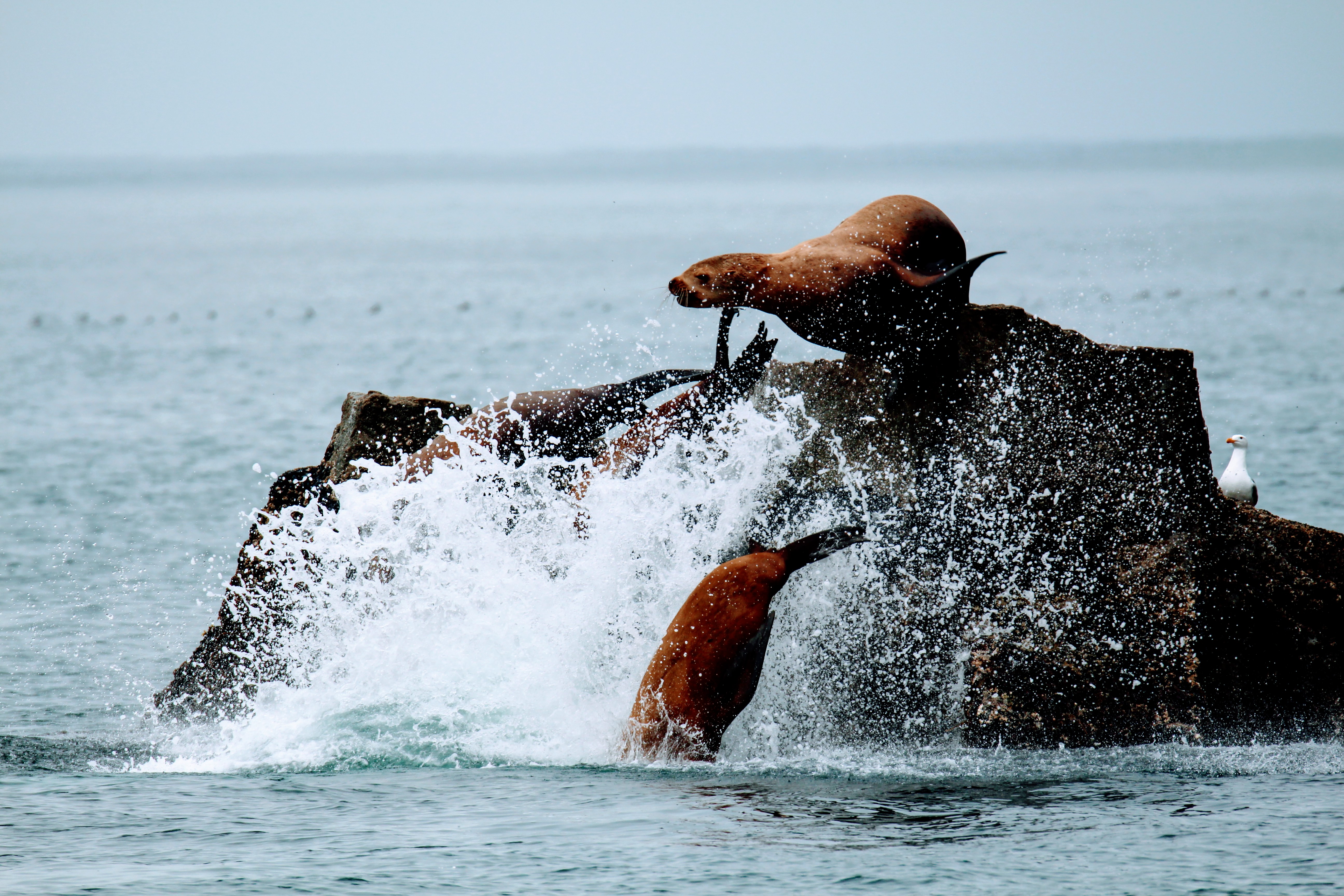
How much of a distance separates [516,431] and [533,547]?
73 cm

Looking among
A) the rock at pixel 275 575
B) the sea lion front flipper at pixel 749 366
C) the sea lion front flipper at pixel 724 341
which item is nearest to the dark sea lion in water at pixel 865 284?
the sea lion front flipper at pixel 724 341

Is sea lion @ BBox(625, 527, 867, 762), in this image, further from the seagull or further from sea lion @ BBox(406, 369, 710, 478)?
the seagull

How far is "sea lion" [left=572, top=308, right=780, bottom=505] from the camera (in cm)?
914

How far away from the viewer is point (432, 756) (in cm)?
803

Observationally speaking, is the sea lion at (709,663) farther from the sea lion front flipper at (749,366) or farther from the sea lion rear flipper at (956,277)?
→ the sea lion rear flipper at (956,277)

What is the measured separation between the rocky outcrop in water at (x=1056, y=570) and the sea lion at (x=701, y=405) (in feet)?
2.06

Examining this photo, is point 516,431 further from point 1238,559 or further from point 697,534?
point 1238,559

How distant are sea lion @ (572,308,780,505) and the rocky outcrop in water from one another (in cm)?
63

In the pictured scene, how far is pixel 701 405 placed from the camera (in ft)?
30.1

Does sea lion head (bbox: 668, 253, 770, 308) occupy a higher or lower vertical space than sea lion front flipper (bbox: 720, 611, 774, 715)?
higher

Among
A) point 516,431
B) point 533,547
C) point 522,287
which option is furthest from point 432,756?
point 522,287

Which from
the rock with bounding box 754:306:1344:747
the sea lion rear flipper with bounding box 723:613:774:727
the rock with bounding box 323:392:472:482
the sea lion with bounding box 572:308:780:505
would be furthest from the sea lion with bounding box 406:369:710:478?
the sea lion rear flipper with bounding box 723:613:774:727

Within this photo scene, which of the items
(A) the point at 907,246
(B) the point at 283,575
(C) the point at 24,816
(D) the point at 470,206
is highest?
(D) the point at 470,206

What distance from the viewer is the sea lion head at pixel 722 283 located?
8414mm
